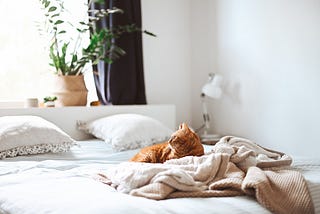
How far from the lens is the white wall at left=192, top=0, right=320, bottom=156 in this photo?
2.58 m

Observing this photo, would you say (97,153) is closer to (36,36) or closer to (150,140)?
(150,140)

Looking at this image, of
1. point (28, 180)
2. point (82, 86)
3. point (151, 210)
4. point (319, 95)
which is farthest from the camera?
point (82, 86)

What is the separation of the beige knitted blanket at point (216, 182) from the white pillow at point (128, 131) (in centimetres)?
91

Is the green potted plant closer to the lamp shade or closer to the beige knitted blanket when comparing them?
the lamp shade

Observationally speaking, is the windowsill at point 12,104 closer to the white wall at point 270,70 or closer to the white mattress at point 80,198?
the white mattress at point 80,198

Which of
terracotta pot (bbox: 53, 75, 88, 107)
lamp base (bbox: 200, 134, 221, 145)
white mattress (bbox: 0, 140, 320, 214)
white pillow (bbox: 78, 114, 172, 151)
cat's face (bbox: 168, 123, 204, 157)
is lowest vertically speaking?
lamp base (bbox: 200, 134, 221, 145)

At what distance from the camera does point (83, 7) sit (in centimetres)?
309

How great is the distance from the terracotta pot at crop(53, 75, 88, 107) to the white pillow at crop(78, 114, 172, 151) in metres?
0.28

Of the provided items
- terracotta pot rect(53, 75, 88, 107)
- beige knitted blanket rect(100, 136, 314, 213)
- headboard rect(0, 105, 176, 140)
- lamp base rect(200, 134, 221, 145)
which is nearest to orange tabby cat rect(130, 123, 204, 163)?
beige knitted blanket rect(100, 136, 314, 213)

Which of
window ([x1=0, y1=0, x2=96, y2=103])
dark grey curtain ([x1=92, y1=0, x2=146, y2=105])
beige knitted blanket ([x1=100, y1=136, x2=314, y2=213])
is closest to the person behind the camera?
beige knitted blanket ([x1=100, y1=136, x2=314, y2=213])

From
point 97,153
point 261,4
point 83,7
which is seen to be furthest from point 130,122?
point 261,4

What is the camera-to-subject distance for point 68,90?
9.00 ft

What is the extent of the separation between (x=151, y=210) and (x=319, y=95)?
190 cm

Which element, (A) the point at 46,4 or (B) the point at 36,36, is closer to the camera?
(A) the point at 46,4
